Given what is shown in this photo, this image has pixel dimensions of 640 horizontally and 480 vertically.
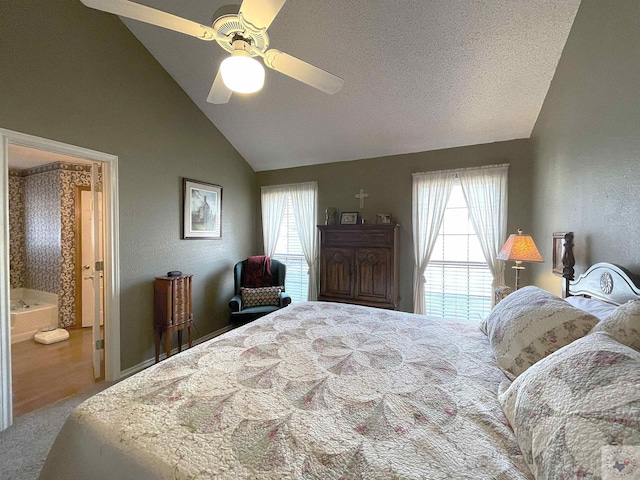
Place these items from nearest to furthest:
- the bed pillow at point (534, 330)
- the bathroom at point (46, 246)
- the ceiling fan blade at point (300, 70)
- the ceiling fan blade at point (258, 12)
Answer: the bed pillow at point (534, 330) < the ceiling fan blade at point (258, 12) < the ceiling fan blade at point (300, 70) < the bathroom at point (46, 246)

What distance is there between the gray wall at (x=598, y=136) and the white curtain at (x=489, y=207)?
71 cm

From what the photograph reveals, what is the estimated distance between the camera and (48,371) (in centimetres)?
293

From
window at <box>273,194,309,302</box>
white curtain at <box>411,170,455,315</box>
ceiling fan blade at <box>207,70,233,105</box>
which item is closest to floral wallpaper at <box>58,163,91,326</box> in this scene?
window at <box>273,194,309,302</box>

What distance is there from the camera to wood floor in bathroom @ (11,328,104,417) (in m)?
2.45

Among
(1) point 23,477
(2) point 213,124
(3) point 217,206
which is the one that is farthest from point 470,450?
(2) point 213,124

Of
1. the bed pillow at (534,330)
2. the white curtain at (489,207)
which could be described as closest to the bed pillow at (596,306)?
the bed pillow at (534,330)

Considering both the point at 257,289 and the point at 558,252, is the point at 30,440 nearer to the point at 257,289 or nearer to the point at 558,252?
the point at 257,289

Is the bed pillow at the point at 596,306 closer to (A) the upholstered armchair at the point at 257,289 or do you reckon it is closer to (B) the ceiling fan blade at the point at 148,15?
(B) the ceiling fan blade at the point at 148,15

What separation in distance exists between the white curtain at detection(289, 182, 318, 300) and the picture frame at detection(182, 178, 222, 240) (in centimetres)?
118

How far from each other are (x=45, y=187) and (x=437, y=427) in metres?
5.92

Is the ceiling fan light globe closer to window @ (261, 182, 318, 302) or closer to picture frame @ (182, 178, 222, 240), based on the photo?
picture frame @ (182, 178, 222, 240)

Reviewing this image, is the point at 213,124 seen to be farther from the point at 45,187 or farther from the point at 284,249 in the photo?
the point at 45,187

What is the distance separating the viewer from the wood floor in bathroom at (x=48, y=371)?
2.45 metres

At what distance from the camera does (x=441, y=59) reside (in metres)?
2.53
